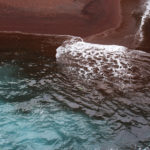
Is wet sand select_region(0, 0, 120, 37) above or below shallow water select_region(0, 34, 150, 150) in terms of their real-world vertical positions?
above

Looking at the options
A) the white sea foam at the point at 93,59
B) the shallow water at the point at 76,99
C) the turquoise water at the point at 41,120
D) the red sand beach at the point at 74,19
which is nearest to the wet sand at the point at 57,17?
the red sand beach at the point at 74,19

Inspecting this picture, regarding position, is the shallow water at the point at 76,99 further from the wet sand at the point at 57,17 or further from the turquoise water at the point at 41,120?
the wet sand at the point at 57,17

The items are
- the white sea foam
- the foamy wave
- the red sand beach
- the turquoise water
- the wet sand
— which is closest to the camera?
the turquoise water

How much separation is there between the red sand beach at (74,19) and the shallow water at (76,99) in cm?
77

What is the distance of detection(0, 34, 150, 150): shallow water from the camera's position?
4297 millimetres

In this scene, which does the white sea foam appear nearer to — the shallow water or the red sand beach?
the shallow water

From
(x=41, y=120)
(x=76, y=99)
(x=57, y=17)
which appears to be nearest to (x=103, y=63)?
(x=76, y=99)

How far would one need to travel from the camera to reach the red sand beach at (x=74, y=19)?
7.66m

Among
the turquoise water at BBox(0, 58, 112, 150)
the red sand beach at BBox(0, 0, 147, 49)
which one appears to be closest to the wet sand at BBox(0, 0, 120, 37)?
the red sand beach at BBox(0, 0, 147, 49)

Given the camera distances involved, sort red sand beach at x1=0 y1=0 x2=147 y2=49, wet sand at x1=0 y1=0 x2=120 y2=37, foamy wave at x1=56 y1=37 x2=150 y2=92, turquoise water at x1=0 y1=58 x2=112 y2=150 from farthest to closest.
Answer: wet sand at x1=0 y1=0 x2=120 y2=37
red sand beach at x1=0 y1=0 x2=147 y2=49
foamy wave at x1=56 y1=37 x2=150 y2=92
turquoise water at x1=0 y1=58 x2=112 y2=150

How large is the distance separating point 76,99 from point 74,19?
371cm

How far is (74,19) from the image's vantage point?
8.23 m

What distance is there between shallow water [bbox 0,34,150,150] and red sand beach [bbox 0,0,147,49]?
767mm

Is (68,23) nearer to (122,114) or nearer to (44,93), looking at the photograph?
(44,93)
